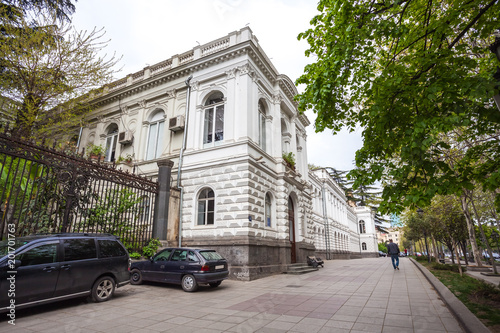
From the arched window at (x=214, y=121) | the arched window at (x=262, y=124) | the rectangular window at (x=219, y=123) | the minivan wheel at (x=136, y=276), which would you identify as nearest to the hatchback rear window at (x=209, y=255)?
the minivan wheel at (x=136, y=276)

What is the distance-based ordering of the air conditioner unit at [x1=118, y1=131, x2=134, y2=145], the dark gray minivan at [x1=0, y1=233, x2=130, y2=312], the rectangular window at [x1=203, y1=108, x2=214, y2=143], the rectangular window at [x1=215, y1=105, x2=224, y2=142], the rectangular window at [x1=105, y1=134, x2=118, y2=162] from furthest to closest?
the rectangular window at [x1=105, y1=134, x2=118, y2=162] → the air conditioner unit at [x1=118, y1=131, x2=134, y2=145] → the rectangular window at [x1=203, y1=108, x2=214, y2=143] → the rectangular window at [x1=215, y1=105, x2=224, y2=142] → the dark gray minivan at [x1=0, y1=233, x2=130, y2=312]

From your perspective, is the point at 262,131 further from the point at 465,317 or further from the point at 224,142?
the point at 465,317

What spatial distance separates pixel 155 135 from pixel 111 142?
15.5 ft

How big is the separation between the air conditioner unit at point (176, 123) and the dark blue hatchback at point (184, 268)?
8.85 m

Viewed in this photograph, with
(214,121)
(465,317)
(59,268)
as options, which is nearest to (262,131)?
(214,121)

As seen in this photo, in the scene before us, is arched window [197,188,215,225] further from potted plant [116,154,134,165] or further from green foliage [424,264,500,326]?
green foliage [424,264,500,326]

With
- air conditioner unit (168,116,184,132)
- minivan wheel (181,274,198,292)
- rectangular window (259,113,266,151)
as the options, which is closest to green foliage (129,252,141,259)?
minivan wheel (181,274,198,292)

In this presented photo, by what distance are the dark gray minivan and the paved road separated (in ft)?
1.35

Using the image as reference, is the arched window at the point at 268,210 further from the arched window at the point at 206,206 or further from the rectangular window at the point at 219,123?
the rectangular window at the point at 219,123

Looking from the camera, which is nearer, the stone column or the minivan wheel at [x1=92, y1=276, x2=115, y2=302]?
the minivan wheel at [x1=92, y1=276, x2=115, y2=302]

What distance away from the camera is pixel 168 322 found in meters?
5.38

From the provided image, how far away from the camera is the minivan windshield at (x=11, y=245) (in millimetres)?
5495

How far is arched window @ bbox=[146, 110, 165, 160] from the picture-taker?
17.7 m

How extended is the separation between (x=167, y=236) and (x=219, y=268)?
5.33 meters
